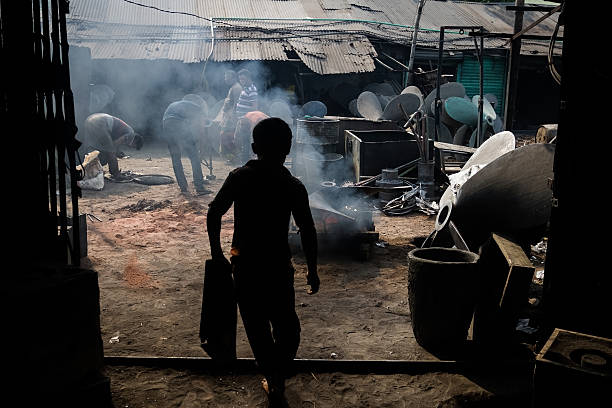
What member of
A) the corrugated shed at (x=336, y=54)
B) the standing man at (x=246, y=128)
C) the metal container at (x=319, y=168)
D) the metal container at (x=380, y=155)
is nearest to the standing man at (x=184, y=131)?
the standing man at (x=246, y=128)

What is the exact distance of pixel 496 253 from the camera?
482 centimetres

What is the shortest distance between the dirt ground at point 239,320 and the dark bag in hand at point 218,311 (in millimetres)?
304

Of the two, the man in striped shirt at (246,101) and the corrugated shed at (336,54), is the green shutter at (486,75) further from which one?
the man in striped shirt at (246,101)

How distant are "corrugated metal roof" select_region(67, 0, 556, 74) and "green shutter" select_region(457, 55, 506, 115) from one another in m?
0.71

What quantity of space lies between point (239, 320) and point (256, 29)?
1575 cm

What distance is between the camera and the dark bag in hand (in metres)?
3.61

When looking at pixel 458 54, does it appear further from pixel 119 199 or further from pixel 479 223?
pixel 479 223

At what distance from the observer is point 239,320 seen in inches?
200

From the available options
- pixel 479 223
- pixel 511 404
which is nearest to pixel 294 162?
pixel 479 223

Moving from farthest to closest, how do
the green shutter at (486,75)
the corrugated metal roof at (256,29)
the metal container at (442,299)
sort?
1. the green shutter at (486,75)
2. the corrugated metal roof at (256,29)
3. the metal container at (442,299)

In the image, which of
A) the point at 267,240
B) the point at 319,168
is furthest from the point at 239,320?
the point at 319,168

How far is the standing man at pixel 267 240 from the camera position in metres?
3.44

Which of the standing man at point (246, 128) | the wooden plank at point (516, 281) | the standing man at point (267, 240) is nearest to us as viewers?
the standing man at point (267, 240)

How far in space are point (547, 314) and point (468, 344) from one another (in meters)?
0.74
